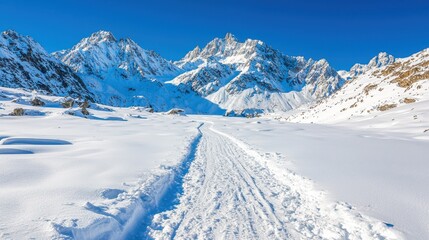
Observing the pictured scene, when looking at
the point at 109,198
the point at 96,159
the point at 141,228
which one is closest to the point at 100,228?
the point at 141,228

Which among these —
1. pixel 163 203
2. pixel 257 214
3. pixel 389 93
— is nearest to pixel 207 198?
pixel 163 203

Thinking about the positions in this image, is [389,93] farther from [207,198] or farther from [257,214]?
[257,214]

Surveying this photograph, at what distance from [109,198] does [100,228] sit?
1.86 m

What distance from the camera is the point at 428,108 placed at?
35500mm

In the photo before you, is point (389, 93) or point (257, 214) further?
point (389, 93)

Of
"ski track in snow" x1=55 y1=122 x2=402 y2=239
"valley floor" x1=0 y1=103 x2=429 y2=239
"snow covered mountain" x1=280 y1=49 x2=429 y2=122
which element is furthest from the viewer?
"snow covered mountain" x1=280 y1=49 x2=429 y2=122

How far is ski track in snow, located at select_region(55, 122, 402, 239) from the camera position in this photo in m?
5.70

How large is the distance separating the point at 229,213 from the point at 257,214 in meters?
0.67

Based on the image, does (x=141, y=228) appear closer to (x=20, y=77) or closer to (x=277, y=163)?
(x=277, y=163)

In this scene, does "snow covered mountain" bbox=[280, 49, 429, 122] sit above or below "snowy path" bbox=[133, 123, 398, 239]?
above

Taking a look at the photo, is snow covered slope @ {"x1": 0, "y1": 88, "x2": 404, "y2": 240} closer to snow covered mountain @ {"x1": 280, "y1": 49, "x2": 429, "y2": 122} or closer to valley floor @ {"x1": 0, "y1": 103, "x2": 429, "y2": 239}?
valley floor @ {"x1": 0, "y1": 103, "x2": 429, "y2": 239}

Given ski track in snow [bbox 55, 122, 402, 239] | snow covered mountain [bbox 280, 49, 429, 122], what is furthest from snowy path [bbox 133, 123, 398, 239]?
snow covered mountain [bbox 280, 49, 429, 122]

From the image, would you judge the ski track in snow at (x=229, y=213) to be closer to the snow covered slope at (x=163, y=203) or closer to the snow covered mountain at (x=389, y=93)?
the snow covered slope at (x=163, y=203)

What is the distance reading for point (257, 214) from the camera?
6742 mm
